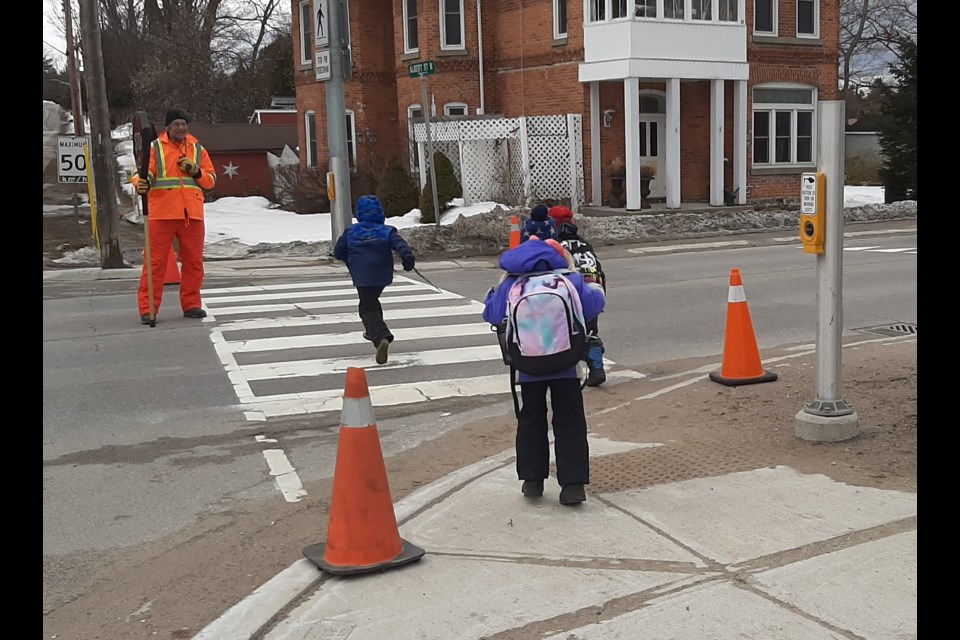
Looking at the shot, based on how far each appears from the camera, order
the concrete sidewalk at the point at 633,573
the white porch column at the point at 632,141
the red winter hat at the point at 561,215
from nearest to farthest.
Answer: the concrete sidewalk at the point at 633,573 < the red winter hat at the point at 561,215 < the white porch column at the point at 632,141

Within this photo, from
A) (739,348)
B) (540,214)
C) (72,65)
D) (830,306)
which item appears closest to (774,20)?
(739,348)

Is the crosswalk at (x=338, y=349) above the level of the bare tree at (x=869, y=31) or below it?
below

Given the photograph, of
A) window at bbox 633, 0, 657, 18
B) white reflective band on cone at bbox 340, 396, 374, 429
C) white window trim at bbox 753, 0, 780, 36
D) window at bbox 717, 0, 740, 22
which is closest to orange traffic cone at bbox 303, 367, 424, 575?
white reflective band on cone at bbox 340, 396, 374, 429

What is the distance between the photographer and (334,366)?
966 centimetres

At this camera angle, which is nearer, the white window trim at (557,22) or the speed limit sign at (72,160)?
the speed limit sign at (72,160)

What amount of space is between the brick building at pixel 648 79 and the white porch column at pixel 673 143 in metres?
0.03

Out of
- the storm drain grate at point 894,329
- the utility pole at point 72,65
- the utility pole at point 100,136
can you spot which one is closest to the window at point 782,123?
the utility pole at point 100,136

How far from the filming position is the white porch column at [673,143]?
1004 inches

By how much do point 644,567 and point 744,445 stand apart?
7.07 ft

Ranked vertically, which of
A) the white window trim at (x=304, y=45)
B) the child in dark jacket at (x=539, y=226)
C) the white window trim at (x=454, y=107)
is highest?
the white window trim at (x=304, y=45)

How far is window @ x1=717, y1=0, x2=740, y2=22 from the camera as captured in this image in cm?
2616

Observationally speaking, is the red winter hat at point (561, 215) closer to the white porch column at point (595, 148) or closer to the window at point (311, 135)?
the white porch column at point (595, 148)

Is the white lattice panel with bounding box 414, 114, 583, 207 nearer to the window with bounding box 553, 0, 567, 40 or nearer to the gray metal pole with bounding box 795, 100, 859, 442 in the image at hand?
the window with bounding box 553, 0, 567, 40
